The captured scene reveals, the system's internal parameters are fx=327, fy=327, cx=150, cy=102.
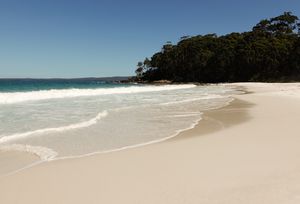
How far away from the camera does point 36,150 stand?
7020mm

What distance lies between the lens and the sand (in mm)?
4090

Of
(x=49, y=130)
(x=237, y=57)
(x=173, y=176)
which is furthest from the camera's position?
(x=237, y=57)

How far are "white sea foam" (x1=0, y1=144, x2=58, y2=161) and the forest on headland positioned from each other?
236 ft

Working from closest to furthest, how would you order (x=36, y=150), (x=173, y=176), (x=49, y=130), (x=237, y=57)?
1. (x=173, y=176)
2. (x=36, y=150)
3. (x=49, y=130)
4. (x=237, y=57)

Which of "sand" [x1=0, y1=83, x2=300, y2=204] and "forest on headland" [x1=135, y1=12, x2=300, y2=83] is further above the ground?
"forest on headland" [x1=135, y1=12, x2=300, y2=83]

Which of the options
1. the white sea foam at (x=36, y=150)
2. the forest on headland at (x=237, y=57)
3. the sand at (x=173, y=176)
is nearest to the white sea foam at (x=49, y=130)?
the white sea foam at (x=36, y=150)

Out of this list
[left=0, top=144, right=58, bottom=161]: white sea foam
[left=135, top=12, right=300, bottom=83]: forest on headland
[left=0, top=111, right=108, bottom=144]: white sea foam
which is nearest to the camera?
[left=0, top=144, right=58, bottom=161]: white sea foam

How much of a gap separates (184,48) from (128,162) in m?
93.7

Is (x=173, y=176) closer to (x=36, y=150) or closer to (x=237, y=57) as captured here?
(x=36, y=150)

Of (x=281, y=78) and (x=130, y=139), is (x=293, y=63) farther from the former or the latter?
(x=130, y=139)

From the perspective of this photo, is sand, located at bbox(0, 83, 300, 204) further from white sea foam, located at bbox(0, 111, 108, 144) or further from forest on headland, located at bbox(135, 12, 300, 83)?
forest on headland, located at bbox(135, 12, 300, 83)

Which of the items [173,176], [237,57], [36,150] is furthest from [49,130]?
[237,57]

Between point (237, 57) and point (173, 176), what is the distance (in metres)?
79.4

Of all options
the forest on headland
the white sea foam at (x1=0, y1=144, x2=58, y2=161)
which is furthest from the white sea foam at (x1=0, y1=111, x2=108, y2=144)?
the forest on headland
